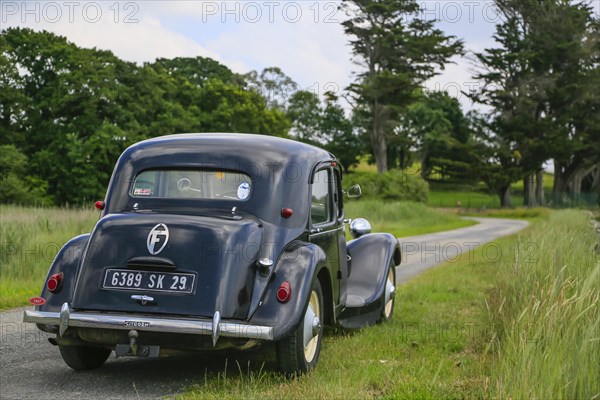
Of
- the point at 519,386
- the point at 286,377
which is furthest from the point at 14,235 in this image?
the point at 519,386

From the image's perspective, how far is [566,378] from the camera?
4.56 meters

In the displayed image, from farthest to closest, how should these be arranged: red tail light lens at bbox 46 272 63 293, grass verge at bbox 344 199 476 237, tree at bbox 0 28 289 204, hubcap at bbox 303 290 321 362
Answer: tree at bbox 0 28 289 204
grass verge at bbox 344 199 476 237
hubcap at bbox 303 290 321 362
red tail light lens at bbox 46 272 63 293

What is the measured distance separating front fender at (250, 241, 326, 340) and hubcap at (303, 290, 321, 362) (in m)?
0.22

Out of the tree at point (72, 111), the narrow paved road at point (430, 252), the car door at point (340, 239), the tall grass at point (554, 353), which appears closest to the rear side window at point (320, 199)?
the car door at point (340, 239)

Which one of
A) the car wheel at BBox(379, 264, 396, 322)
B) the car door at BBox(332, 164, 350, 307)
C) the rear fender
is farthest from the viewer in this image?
the car wheel at BBox(379, 264, 396, 322)

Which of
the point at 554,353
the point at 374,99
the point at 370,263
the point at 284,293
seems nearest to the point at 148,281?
the point at 284,293

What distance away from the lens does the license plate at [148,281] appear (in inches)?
228

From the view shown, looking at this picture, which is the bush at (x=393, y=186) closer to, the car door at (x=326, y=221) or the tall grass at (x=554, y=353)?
the car door at (x=326, y=221)

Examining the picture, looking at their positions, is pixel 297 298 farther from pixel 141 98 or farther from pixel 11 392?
pixel 141 98

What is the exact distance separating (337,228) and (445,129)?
81.1 metres

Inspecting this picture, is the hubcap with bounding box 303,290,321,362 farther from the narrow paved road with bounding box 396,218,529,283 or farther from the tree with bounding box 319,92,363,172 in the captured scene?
the tree with bounding box 319,92,363,172

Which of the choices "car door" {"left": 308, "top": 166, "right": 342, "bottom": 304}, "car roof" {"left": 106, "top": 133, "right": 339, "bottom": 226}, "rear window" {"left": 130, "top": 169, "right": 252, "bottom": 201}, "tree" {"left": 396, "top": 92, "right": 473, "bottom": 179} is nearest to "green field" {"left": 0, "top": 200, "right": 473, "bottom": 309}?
"car roof" {"left": 106, "top": 133, "right": 339, "bottom": 226}

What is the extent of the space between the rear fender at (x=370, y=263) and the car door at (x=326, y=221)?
0.88 metres

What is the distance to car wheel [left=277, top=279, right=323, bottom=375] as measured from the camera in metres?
6.01
